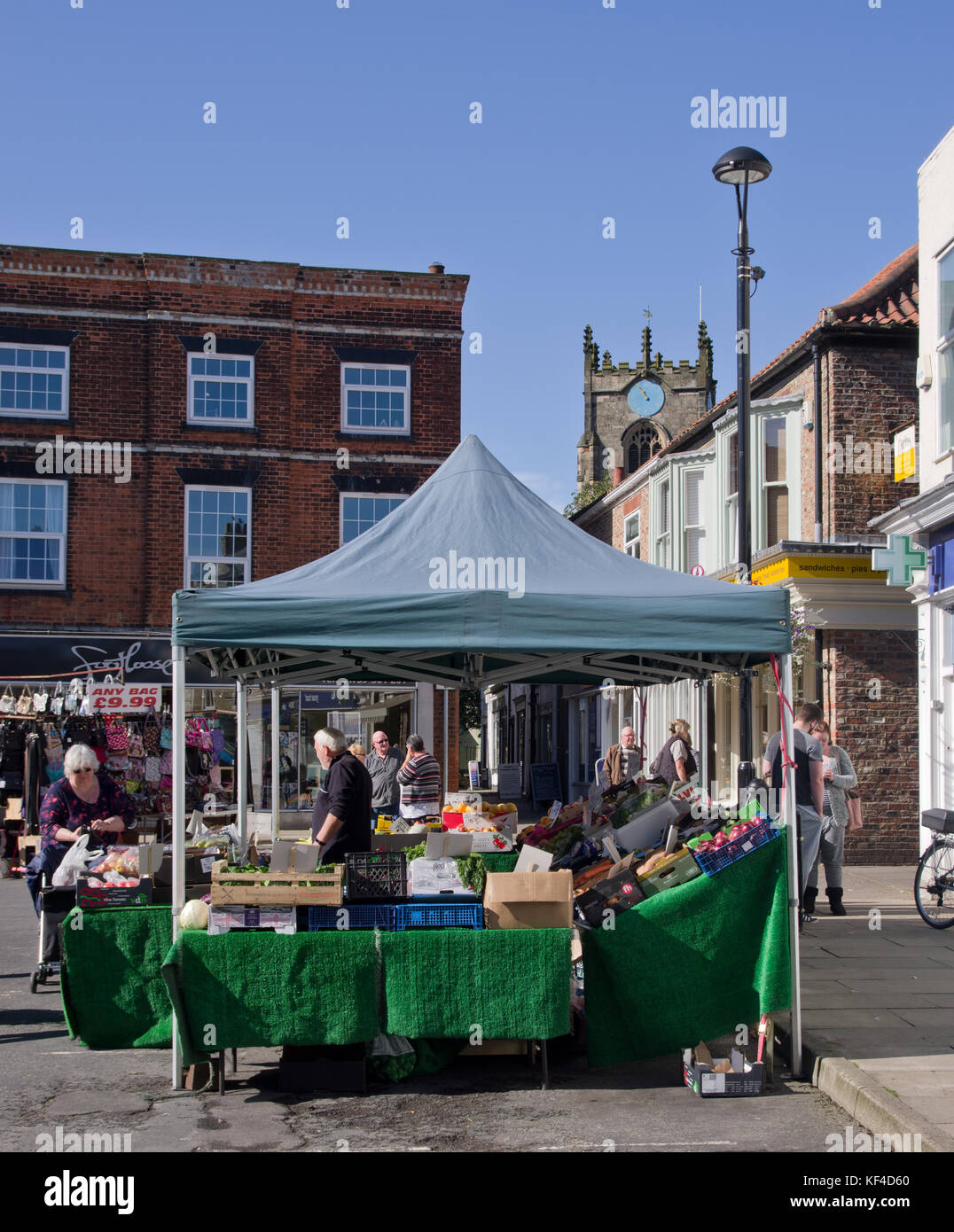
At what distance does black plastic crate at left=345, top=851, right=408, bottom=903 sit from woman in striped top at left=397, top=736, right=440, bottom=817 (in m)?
6.14

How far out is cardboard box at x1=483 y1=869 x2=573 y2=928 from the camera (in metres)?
6.56

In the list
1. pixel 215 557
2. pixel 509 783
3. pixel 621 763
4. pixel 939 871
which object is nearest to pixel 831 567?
pixel 621 763

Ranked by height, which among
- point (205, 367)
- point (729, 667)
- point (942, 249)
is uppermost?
point (205, 367)

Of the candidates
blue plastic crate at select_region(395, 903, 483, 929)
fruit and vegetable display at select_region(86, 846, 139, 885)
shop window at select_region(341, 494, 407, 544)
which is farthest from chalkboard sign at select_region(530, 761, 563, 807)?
blue plastic crate at select_region(395, 903, 483, 929)

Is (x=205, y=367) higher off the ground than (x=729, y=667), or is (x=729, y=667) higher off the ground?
(x=205, y=367)

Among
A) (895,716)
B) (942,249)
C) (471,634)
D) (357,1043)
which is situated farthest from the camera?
(895,716)

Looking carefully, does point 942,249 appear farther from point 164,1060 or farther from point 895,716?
point 164,1060

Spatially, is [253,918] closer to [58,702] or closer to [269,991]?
[269,991]

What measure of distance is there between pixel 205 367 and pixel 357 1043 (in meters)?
20.1

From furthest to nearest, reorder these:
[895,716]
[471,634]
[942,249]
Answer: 1. [895,716]
2. [942,249]
3. [471,634]

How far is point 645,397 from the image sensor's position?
237ft

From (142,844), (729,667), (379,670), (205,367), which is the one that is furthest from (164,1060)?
(205,367)

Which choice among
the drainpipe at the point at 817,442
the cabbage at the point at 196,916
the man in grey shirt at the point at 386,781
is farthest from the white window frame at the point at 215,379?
the cabbage at the point at 196,916

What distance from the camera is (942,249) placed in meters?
13.7
